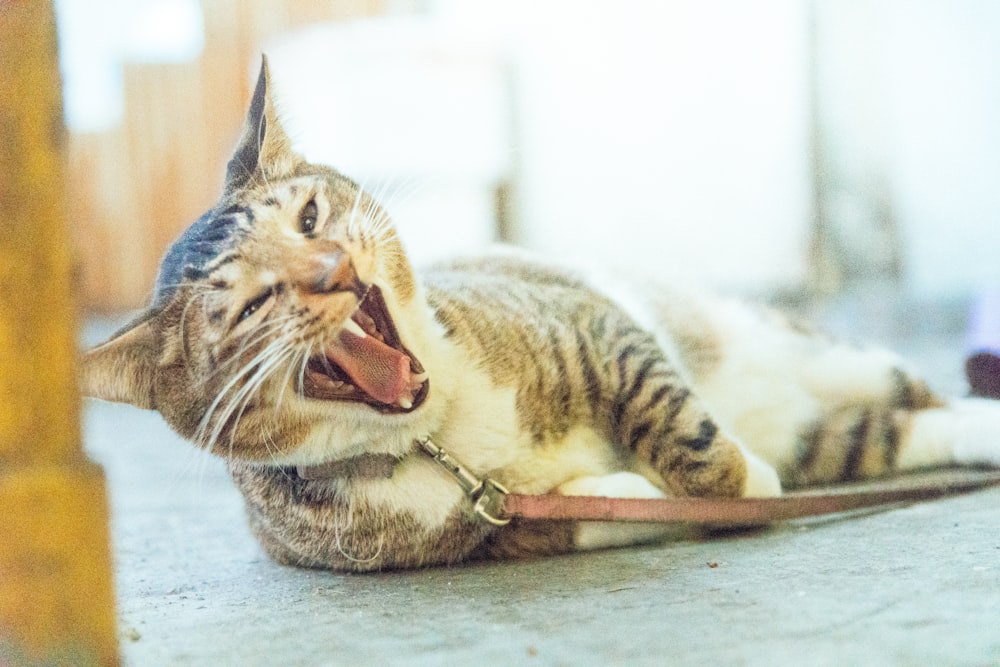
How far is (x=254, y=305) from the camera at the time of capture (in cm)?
133

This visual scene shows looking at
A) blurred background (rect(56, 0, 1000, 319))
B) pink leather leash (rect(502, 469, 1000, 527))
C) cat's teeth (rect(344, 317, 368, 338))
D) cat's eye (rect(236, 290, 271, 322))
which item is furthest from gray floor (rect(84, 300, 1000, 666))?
blurred background (rect(56, 0, 1000, 319))

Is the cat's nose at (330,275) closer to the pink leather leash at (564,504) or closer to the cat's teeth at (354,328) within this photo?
the cat's teeth at (354,328)

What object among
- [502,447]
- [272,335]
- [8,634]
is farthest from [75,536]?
[502,447]

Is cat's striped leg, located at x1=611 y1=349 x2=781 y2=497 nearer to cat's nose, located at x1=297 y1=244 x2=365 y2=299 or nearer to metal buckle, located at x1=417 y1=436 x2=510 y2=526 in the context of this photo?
metal buckle, located at x1=417 y1=436 x2=510 y2=526

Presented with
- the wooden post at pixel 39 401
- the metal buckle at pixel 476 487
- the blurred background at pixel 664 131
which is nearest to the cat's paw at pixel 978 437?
the metal buckle at pixel 476 487

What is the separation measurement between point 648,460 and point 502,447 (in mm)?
279

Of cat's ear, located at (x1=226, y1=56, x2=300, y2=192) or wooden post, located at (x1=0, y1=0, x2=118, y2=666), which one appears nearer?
wooden post, located at (x1=0, y1=0, x2=118, y2=666)

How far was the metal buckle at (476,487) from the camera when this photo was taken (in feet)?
4.70

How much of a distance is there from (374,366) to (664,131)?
3.75m

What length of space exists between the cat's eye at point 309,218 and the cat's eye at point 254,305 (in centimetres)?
15

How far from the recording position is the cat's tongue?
1.33 meters

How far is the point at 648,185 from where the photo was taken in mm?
4777

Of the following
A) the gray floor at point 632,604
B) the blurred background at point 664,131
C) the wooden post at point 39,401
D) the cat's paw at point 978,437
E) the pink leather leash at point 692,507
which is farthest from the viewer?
the blurred background at point 664,131

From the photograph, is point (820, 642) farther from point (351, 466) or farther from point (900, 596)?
point (351, 466)
